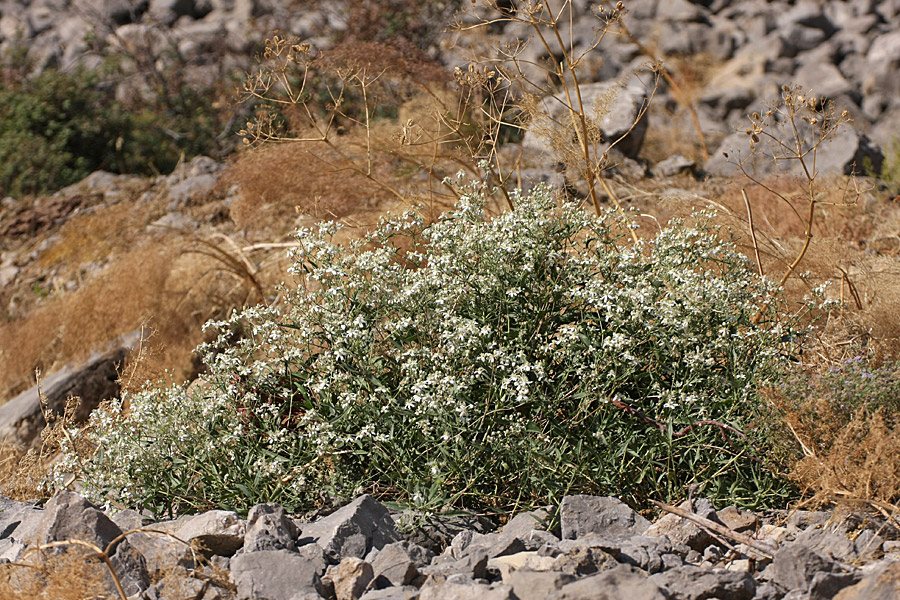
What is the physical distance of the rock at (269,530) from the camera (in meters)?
2.42

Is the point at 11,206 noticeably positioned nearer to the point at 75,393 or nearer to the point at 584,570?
the point at 75,393

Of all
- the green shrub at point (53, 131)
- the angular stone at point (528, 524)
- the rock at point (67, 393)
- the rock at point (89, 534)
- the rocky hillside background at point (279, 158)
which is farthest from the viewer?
the green shrub at point (53, 131)

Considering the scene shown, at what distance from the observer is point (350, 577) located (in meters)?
2.28

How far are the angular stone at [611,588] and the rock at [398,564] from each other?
48 cm

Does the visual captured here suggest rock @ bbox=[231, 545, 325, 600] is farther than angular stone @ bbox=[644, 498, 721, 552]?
No

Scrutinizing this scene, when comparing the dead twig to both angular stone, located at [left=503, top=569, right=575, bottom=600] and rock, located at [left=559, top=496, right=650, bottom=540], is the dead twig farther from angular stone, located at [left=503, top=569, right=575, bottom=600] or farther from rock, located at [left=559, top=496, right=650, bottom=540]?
angular stone, located at [left=503, top=569, right=575, bottom=600]

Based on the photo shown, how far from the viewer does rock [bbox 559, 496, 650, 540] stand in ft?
→ 8.39

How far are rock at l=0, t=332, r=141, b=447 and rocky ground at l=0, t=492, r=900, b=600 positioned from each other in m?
1.95

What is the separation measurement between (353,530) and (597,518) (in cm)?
72

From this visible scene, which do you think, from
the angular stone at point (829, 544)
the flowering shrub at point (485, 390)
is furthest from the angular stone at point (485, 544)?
the angular stone at point (829, 544)

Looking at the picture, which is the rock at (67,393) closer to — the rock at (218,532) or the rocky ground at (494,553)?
the rocky ground at (494,553)

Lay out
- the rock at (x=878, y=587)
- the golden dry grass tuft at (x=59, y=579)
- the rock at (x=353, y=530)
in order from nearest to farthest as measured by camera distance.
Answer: the rock at (x=878, y=587) → the golden dry grass tuft at (x=59, y=579) → the rock at (x=353, y=530)

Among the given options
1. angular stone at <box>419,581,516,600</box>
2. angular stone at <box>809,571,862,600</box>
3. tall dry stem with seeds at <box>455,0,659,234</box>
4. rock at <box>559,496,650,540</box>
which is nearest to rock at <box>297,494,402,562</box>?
angular stone at <box>419,581,516,600</box>

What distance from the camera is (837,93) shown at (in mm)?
9625
